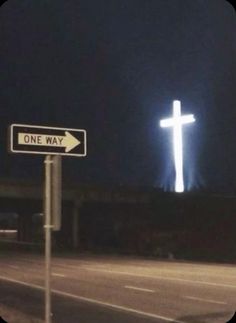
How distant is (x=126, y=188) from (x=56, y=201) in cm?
6824

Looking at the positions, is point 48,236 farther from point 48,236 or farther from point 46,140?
point 46,140

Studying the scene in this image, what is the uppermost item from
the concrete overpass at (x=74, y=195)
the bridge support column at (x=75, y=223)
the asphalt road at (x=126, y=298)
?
the concrete overpass at (x=74, y=195)

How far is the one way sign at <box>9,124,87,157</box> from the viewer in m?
7.90

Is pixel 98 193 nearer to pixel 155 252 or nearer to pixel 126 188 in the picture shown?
pixel 126 188

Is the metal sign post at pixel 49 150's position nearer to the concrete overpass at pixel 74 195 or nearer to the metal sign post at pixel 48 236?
the metal sign post at pixel 48 236

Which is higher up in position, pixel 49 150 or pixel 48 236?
pixel 49 150

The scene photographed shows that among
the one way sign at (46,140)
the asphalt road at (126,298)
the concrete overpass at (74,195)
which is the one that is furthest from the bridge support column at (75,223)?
the one way sign at (46,140)

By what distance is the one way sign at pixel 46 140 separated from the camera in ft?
25.9

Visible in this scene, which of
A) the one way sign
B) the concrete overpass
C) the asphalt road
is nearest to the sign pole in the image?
the one way sign

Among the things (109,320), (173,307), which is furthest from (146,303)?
(109,320)

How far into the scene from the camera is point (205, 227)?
203 feet

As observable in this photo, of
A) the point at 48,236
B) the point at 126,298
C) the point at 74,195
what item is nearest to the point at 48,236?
the point at 48,236

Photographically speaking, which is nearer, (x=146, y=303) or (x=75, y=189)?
(x=146, y=303)

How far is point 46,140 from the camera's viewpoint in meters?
8.06
